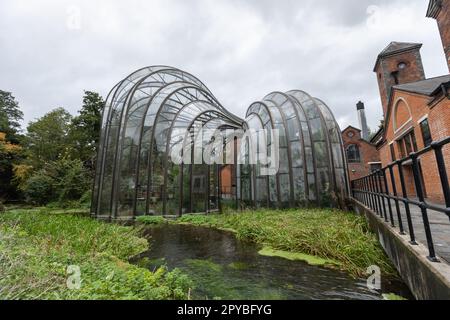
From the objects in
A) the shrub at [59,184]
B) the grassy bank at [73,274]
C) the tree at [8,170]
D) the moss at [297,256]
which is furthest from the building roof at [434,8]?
the tree at [8,170]

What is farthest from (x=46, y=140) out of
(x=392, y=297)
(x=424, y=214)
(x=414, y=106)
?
(x=414, y=106)

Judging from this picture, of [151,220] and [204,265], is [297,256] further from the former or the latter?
[151,220]

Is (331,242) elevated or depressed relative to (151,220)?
depressed

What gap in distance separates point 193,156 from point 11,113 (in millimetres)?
29457

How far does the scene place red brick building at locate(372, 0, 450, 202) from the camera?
709 cm

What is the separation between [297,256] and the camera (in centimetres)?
457

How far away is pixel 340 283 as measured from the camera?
3.25 m

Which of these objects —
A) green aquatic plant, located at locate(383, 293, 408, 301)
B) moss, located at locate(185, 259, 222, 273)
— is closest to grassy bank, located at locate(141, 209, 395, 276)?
green aquatic plant, located at locate(383, 293, 408, 301)

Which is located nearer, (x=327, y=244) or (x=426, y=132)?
(x=327, y=244)

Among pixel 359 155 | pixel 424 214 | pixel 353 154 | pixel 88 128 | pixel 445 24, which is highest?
pixel 88 128

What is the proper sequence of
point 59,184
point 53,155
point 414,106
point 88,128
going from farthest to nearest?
point 53,155 < point 88,128 < point 59,184 < point 414,106
